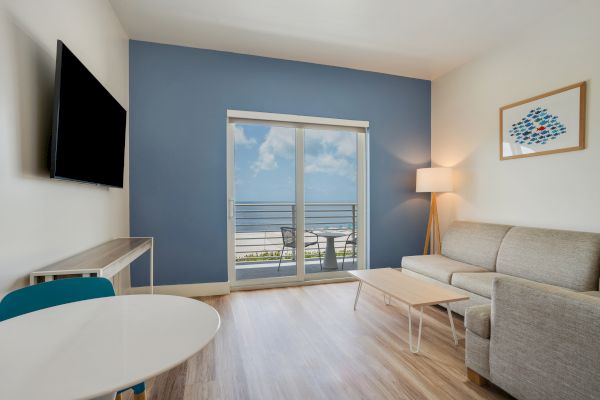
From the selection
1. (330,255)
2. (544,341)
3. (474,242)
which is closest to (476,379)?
(544,341)

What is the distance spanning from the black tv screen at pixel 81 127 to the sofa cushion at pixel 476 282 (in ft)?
9.79

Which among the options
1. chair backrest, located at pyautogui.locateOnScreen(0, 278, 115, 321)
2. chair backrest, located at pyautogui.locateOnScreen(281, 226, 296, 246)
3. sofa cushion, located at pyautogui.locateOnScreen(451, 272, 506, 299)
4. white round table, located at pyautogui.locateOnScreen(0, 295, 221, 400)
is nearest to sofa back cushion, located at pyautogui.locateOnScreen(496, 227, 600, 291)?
sofa cushion, located at pyautogui.locateOnScreen(451, 272, 506, 299)

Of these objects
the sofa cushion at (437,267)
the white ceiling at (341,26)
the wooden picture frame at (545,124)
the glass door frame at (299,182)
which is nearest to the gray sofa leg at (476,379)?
the sofa cushion at (437,267)

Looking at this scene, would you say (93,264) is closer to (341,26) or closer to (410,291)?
(410,291)

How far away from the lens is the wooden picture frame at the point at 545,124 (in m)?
2.60

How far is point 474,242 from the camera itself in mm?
3256

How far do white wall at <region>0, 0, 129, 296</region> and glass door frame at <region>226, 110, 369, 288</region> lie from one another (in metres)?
1.50

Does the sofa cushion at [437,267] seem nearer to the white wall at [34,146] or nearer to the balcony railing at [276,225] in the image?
the balcony railing at [276,225]

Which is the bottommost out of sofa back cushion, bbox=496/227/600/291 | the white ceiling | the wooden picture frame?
sofa back cushion, bbox=496/227/600/291

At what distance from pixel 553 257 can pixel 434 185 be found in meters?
1.46

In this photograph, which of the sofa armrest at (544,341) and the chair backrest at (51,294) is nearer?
the chair backrest at (51,294)

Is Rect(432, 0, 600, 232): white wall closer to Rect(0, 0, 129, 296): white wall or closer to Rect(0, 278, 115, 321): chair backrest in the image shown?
Rect(0, 278, 115, 321): chair backrest

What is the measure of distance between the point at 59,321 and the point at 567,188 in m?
3.58

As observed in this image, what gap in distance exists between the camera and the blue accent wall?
10.8 ft
